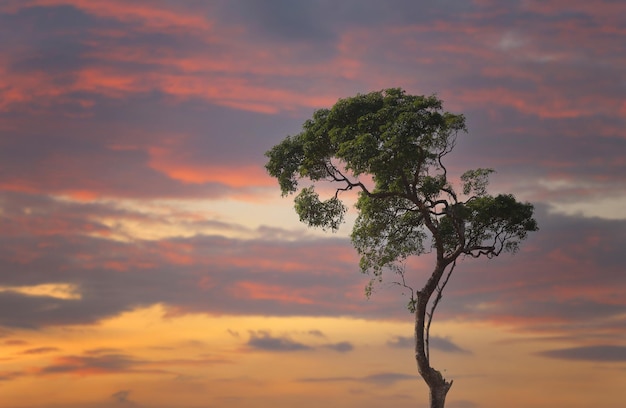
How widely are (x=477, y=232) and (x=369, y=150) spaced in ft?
20.2

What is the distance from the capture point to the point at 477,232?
32.4 meters

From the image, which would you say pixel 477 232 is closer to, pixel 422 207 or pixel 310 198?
pixel 422 207

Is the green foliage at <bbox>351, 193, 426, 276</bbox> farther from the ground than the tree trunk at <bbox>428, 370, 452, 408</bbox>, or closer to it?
farther from the ground

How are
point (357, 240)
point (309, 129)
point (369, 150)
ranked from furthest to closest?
point (357, 240) < point (309, 129) < point (369, 150)

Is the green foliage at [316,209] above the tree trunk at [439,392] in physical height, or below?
above

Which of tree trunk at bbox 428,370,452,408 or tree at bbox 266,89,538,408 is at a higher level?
tree at bbox 266,89,538,408

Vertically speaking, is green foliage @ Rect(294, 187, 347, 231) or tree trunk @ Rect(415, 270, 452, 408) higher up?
green foliage @ Rect(294, 187, 347, 231)

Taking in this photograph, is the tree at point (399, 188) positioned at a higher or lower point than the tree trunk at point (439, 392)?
higher

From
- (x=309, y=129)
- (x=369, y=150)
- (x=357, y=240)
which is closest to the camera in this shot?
(x=369, y=150)

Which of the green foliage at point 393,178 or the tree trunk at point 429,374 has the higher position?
the green foliage at point 393,178

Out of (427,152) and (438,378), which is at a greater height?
(427,152)

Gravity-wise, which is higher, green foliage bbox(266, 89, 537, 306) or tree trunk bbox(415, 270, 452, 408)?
green foliage bbox(266, 89, 537, 306)

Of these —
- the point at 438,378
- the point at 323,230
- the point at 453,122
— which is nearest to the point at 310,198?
the point at 323,230

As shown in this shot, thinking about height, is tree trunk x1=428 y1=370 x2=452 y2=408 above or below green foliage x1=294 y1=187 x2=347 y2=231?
below
